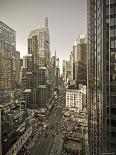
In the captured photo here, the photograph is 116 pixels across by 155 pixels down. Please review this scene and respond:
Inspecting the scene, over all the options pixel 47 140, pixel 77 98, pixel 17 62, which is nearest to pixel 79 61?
pixel 77 98

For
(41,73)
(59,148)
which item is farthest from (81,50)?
(59,148)

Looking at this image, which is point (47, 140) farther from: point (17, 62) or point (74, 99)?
point (17, 62)

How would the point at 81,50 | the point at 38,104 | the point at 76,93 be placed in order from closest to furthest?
the point at 81,50 → the point at 76,93 → the point at 38,104

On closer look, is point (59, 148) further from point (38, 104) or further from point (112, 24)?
point (38, 104)

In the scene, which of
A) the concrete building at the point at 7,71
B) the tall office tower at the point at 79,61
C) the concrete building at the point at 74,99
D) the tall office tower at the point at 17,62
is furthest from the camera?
the tall office tower at the point at 17,62

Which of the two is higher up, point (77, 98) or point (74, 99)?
point (77, 98)

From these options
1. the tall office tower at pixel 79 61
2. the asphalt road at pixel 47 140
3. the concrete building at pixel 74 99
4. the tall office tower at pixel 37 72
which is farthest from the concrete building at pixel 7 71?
the asphalt road at pixel 47 140

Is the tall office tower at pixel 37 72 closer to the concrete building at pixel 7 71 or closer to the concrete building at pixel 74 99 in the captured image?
the concrete building at pixel 7 71
